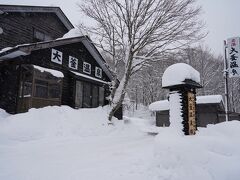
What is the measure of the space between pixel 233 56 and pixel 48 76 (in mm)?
11554

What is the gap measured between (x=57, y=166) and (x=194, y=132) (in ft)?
15.6

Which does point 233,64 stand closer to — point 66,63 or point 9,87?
point 66,63

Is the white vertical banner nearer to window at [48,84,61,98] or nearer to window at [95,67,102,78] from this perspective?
window at [48,84,61,98]

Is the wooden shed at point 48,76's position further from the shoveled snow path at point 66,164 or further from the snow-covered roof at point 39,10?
the shoveled snow path at point 66,164

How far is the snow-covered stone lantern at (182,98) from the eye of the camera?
23.0 feet

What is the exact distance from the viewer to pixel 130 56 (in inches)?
607

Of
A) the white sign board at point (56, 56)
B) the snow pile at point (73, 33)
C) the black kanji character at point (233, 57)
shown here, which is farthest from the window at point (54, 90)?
the black kanji character at point (233, 57)

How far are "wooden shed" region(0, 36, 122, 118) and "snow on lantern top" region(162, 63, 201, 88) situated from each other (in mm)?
8456

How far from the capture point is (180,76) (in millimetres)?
7207

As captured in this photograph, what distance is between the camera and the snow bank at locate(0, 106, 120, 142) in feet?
31.3

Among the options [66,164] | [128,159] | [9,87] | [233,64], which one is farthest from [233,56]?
[9,87]

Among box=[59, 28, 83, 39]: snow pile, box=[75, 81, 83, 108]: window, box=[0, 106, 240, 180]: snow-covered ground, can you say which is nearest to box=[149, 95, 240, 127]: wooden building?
box=[75, 81, 83, 108]: window

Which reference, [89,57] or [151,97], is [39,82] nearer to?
[89,57]

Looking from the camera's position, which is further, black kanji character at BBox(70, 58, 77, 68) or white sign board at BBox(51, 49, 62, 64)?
black kanji character at BBox(70, 58, 77, 68)
